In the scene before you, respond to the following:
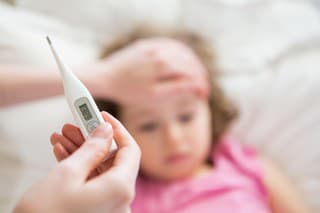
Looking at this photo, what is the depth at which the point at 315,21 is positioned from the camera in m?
1.04

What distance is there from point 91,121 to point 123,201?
7 centimetres

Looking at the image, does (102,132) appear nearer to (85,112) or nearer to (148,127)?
(85,112)

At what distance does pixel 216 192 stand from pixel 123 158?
502mm

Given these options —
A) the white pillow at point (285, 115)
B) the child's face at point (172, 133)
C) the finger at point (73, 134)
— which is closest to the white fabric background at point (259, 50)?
the white pillow at point (285, 115)

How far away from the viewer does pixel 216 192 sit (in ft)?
2.87

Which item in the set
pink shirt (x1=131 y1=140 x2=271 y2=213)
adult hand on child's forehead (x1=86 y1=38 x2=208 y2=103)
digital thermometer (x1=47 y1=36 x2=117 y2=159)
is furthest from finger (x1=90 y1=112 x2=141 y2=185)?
pink shirt (x1=131 y1=140 x2=271 y2=213)

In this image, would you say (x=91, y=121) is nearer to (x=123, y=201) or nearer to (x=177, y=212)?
(x=123, y=201)

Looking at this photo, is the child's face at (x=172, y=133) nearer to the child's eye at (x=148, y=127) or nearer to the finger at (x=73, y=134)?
the child's eye at (x=148, y=127)

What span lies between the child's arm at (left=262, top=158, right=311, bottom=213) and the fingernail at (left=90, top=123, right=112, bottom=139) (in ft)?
1.88

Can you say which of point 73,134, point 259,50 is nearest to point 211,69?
point 259,50

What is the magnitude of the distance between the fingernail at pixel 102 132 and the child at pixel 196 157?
0.31 metres

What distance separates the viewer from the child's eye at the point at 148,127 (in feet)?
2.51

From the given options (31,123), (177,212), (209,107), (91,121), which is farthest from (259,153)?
(91,121)

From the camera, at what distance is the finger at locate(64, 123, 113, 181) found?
37 centimetres
